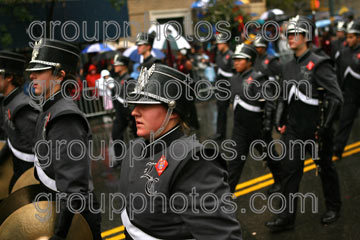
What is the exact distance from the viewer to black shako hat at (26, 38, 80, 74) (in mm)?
3381

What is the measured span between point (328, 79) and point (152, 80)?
2.96m

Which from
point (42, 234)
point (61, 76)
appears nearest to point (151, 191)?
point (42, 234)

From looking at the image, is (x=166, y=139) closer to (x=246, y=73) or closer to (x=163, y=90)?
(x=163, y=90)

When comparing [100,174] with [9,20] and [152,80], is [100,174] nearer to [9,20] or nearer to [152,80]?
[152,80]

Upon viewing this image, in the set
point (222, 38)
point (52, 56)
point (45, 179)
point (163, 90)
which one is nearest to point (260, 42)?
point (222, 38)

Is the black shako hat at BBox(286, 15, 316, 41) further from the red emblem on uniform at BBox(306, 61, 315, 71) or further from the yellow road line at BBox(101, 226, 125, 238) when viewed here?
the yellow road line at BBox(101, 226, 125, 238)

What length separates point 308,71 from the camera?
191 inches

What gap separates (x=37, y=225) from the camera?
116 inches

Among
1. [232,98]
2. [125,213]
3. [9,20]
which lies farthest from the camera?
[9,20]

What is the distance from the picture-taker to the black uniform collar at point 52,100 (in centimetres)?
334

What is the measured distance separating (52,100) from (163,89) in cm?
129

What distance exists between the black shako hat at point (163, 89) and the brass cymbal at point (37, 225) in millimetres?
1027

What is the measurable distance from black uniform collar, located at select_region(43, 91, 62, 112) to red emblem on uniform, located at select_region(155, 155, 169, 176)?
52.9 inches

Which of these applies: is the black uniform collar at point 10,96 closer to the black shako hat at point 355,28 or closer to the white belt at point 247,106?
the white belt at point 247,106
